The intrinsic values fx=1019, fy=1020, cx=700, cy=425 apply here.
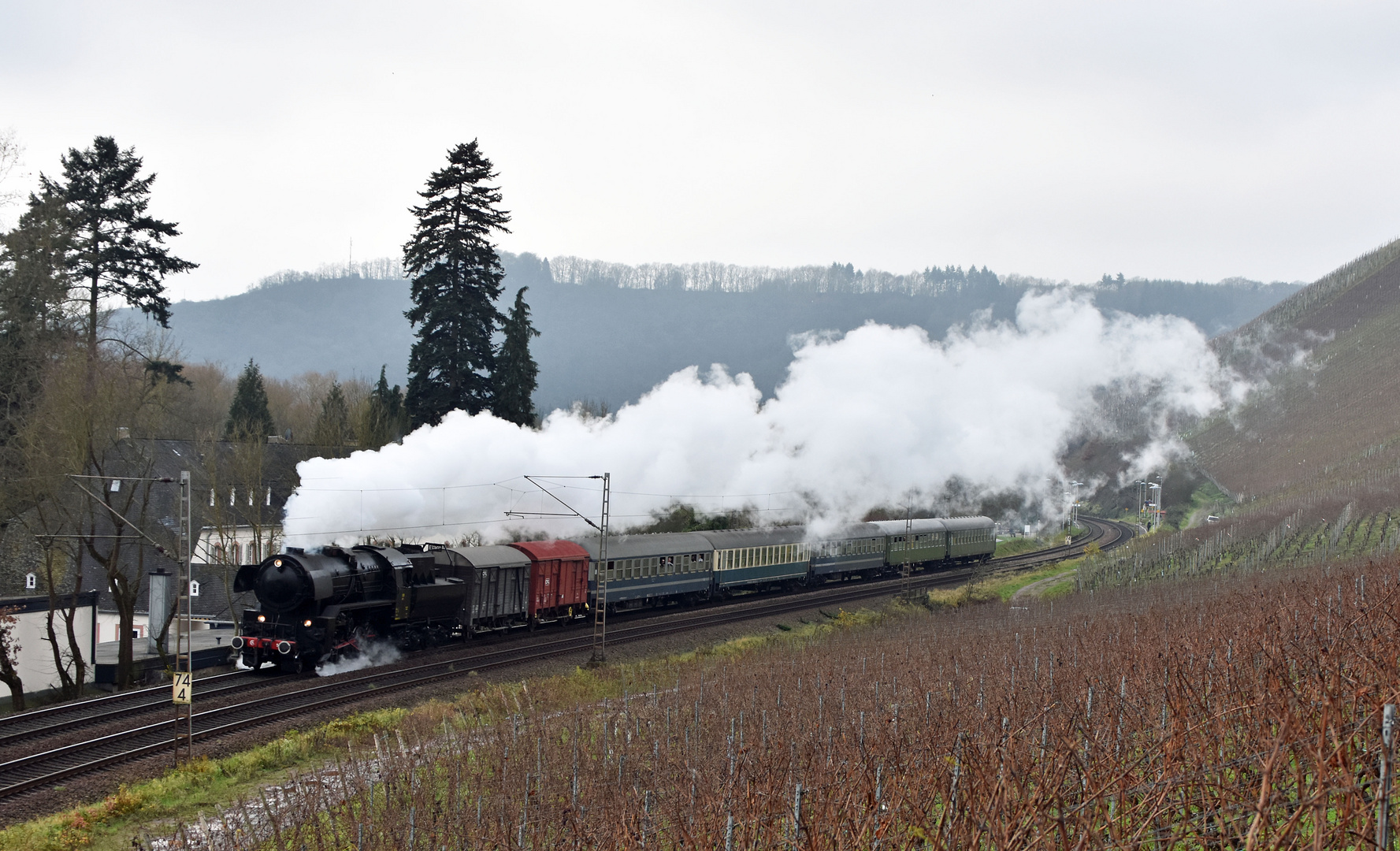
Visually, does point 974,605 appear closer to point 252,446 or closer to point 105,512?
point 252,446

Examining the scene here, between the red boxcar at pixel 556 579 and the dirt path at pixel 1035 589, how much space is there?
20956 millimetres

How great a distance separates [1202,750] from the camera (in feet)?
30.2

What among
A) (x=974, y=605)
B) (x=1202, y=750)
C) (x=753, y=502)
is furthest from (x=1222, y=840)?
(x=753, y=502)

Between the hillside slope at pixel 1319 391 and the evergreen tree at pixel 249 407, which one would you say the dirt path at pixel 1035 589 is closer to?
the hillside slope at pixel 1319 391

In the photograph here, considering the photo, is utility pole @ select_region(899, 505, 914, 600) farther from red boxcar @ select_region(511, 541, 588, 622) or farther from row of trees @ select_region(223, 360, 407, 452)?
row of trees @ select_region(223, 360, 407, 452)

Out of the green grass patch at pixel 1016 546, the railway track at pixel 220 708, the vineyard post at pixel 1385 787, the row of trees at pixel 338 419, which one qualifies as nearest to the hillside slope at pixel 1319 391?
the green grass patch at pixel 1016 546

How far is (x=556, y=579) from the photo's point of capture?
3788 cm

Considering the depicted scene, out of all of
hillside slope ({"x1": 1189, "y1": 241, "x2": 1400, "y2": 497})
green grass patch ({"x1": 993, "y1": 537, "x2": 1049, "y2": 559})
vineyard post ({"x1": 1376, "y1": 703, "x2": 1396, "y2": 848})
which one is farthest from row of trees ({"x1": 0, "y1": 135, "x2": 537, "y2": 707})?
hillside slope ({"x1": 1189, "y1": 241, "x2": 1400, "y2": 497})

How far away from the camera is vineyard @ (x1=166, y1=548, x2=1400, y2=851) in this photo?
6977 mm

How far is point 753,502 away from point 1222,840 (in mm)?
46839

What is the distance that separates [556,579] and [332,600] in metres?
11.4

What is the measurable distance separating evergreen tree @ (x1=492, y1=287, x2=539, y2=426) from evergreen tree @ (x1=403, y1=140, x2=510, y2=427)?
1.10 meters

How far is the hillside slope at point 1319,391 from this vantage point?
99.6 m

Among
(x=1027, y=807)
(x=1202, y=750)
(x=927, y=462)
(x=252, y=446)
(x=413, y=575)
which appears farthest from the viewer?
(x=927, y=462)
